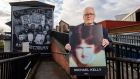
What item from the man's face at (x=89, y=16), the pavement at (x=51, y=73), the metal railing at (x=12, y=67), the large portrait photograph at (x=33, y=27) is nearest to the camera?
the man's face at (x=89, y=16)

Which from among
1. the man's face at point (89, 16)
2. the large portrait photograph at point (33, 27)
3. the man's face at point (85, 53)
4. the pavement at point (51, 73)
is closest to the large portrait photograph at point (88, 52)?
the man's face at point (85, 53)

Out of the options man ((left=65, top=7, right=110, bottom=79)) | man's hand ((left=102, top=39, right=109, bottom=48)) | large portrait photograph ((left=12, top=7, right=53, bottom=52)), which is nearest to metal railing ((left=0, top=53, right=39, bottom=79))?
man ((left=65, top=7, right=110, bottom=79))

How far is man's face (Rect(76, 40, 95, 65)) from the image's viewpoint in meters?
5.27

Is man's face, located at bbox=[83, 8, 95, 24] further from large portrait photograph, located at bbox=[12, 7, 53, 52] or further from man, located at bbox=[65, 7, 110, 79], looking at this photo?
large portrait photograph, located at bbox=[12, 7, 53, 52]

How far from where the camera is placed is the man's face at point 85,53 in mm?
5273

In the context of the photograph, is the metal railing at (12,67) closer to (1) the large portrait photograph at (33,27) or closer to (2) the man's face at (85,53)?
(2) the man's face at (85,53)

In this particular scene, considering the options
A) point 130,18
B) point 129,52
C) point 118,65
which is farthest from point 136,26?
point 118,65

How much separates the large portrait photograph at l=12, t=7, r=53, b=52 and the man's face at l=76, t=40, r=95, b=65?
34626 mm

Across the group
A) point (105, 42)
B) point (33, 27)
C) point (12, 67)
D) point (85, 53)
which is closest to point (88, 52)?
point (85, 53)

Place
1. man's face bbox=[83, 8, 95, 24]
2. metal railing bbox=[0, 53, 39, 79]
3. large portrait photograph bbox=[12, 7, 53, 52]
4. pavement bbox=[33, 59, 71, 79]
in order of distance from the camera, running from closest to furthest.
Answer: man's face bbox=[83, 8, 95, 24]
metal railing bbox=[0, 53, 39, 79]
pavement bbox=[33, 59, 71, 79]
large portrait photograph bbox=[12, 7, 53, 52]

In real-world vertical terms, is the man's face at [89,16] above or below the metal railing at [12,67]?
above

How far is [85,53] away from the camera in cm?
529

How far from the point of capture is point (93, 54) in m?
5.29

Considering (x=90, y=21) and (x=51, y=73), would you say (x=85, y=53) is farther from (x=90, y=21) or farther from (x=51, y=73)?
(x=51, y=73)
